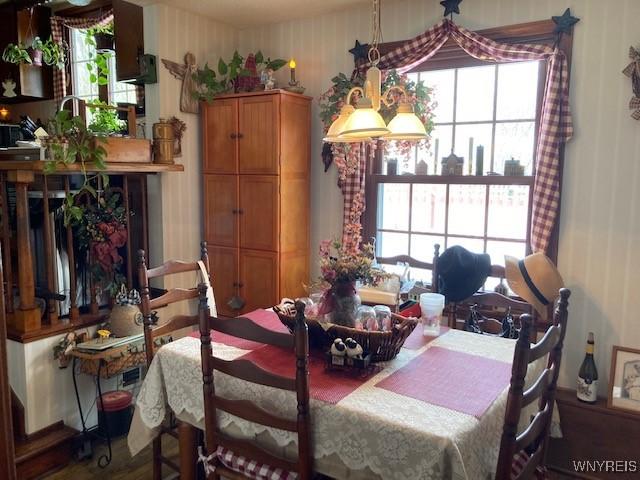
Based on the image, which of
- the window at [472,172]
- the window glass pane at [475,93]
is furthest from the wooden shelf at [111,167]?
the window glass pane at [475,93]

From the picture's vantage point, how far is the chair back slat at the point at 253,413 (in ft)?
5.35

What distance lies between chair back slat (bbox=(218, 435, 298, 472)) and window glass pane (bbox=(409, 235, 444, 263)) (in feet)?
6.48

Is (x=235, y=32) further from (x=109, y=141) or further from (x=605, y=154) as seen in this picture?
(x=605, y=154)

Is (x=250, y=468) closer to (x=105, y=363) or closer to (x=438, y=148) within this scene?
(x=105, y=363)

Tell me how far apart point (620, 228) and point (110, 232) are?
9.15ft

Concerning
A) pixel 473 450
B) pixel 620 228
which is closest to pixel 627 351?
pixel 620 228

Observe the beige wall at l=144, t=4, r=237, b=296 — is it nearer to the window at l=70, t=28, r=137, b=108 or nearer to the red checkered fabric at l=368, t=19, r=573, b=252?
the window at l=70, t=28, r=137, b=108

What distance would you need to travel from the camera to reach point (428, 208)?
3398mm

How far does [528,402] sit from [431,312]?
88 centimetres

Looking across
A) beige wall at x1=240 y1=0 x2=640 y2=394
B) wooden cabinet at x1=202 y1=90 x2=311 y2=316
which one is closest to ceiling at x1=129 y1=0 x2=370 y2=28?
wooden cabinet at x1=202 y1=90 x2=311 y2=316

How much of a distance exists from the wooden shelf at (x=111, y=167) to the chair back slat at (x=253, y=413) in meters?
1.64

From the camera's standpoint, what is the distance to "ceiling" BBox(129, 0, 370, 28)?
10.9ft

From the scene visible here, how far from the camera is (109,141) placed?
2.95 meters

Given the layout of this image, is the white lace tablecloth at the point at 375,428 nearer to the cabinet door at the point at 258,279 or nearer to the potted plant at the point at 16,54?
the cabinet door at the point at 258,279
